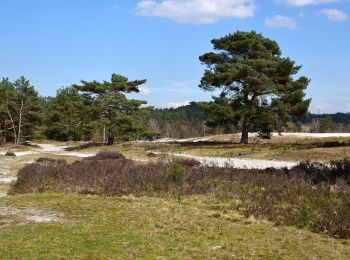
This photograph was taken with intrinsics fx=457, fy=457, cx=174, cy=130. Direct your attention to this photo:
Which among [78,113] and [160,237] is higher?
[78,113]

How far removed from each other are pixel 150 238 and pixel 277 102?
3712 cm

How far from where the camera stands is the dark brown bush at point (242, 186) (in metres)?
9.61

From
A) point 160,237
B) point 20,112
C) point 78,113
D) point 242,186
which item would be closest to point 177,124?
point 20,112

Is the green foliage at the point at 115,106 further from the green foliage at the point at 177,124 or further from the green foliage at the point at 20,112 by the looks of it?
the green foliage at the point at 177,124

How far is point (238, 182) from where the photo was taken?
14.0 m

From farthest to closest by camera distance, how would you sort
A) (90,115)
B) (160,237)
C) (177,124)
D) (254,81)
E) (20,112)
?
1. (177,124)
2. (20,112)
3. (90,115)
4. (254,81)
5. (160,237)

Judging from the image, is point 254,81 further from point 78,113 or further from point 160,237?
point 160,237

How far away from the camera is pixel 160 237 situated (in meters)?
8.27

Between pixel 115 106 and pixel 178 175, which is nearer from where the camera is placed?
pixel 178 175

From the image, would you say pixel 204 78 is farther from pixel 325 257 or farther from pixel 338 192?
pixel 325 257

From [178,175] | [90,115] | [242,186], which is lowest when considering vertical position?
[242,186]

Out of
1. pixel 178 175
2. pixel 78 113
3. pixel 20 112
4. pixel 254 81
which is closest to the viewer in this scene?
pixel 178 175

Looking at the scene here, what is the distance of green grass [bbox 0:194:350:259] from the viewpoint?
7188 millimetres

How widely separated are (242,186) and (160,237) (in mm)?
5647
